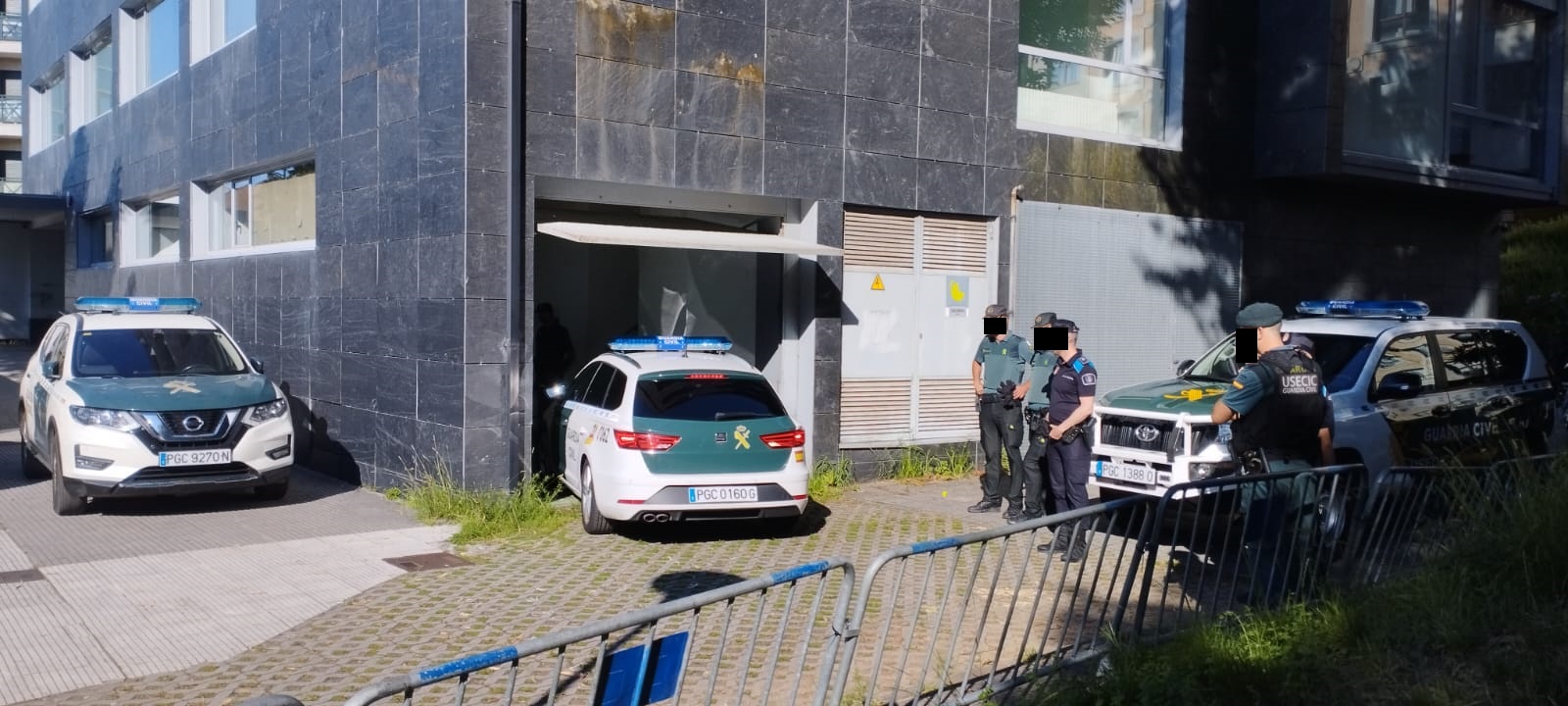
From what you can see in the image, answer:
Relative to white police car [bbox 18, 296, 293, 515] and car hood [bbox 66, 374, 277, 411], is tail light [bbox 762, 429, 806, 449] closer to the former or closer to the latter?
white police car [bbox 18, 296, 293, 515]

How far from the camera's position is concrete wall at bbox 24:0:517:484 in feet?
35.8

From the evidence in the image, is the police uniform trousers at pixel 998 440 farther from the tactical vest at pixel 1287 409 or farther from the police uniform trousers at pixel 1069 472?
the tactical vest at pixel 1287 409

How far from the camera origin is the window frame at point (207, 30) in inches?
645

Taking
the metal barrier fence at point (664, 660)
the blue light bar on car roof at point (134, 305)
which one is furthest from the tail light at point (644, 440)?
the blue light bar on car roof at point (134, 305)

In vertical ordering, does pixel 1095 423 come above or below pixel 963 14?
below

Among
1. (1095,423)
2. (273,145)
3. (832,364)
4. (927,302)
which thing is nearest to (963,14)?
(927,302)

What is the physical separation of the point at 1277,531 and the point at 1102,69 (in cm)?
997

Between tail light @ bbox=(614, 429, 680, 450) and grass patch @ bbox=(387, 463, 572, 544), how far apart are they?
1.39m

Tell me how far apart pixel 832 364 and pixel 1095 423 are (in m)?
3.55

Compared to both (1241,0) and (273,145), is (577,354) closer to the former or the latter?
(273,145)

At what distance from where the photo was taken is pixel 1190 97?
608 inches

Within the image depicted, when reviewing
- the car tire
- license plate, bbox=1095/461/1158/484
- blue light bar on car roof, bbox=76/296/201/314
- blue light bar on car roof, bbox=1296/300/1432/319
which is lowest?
the car tire

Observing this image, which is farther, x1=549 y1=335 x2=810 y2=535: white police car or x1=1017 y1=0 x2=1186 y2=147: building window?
x1=1017 y1=0 x2=1186 y2=147: building window

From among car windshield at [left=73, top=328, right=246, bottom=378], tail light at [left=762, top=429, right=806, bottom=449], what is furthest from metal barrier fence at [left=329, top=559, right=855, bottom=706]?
car windshield at [left=73, top=328, right=246, bottom=378]
